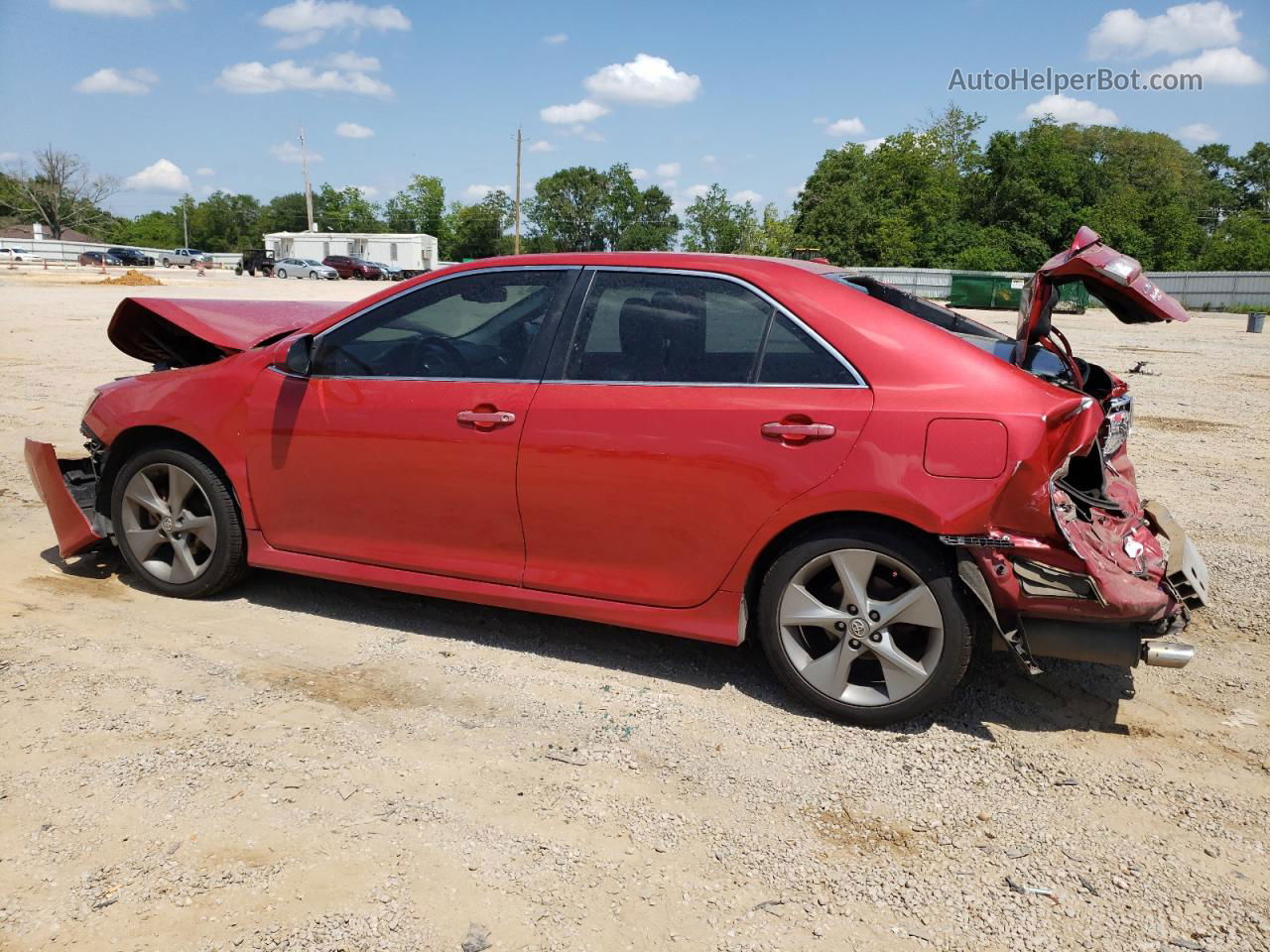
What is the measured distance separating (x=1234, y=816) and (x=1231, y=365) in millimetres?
16414

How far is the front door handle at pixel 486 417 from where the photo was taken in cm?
383

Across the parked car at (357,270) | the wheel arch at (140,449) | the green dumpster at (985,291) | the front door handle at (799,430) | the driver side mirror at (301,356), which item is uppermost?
the parked car at (357,270)

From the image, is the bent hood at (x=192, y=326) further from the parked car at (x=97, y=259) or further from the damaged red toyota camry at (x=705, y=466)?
the parked car at (x=97, y=259)

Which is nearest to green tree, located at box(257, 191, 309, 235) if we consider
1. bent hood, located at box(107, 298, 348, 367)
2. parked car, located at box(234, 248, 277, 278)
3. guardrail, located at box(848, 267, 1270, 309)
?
parked car, located at box(234, 248, 277, 278)

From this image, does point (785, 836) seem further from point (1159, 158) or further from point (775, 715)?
point (1159, 158)

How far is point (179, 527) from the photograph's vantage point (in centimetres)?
458

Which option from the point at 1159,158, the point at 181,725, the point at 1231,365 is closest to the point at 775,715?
the point at 181,725

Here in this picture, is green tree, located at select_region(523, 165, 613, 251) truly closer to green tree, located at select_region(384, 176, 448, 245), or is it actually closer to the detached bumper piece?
green tree, located at select_region(384, 176, 448, 245)

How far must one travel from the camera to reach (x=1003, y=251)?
5469cm

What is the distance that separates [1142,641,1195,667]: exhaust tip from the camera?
324 cm

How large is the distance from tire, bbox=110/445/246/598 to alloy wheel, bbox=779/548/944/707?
266 cm

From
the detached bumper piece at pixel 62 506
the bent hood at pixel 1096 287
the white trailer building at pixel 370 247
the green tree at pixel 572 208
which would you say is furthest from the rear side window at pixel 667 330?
the green tree at pixel 572 208

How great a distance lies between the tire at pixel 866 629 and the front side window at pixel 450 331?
142cm

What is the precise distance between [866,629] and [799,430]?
0.76 meters
